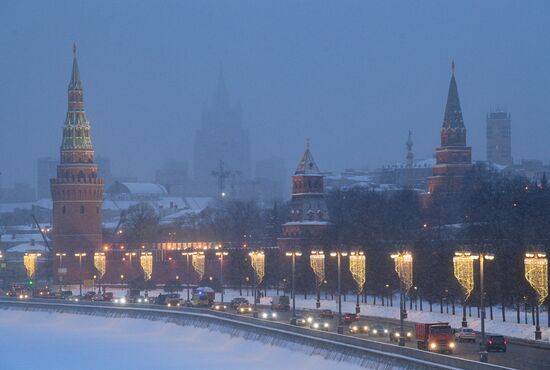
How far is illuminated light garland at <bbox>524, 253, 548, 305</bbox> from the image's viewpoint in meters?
72.3

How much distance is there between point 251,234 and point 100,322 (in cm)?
8299

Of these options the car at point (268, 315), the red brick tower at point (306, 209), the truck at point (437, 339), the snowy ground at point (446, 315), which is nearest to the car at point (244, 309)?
the car at point (268, 315)

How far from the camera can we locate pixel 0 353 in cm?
10106

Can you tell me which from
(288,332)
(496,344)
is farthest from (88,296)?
(496,344)

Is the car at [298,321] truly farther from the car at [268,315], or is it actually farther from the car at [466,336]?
the car at [466,336]

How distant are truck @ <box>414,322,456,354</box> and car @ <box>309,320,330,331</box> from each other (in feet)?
52.4

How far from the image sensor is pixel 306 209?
147750 mm

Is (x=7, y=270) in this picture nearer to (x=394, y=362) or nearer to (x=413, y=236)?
(x=413, y=236)

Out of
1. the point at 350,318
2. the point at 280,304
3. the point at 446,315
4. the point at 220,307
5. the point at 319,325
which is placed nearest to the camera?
the point at 319,325

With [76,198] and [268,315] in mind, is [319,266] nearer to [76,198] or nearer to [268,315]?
[268,315]

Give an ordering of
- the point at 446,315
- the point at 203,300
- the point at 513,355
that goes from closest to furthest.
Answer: the point at 513,355 < the point at 446,315 < the point at 203,300

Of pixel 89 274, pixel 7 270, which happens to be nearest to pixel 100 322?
pixel 89 274

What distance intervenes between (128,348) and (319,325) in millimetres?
17885

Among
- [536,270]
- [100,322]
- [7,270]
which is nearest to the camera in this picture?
[536,270]
